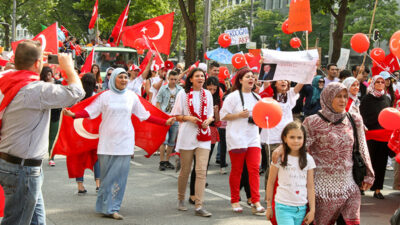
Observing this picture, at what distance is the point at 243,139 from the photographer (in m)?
7.64

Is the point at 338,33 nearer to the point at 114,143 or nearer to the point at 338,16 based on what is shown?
the point at 338,16

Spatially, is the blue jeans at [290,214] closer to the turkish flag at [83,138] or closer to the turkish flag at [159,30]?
the turkish flag at [83,138]

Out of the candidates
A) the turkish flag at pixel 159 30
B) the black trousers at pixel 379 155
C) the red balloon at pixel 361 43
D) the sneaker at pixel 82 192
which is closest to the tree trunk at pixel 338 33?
the turkish flag at pixel 159 30

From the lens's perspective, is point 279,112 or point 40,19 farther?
point 40,19

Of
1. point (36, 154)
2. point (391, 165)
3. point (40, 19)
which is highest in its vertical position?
point (40, 19)

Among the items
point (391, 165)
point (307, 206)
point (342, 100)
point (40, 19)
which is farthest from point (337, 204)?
point (40, 19)

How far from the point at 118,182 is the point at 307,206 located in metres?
2.88

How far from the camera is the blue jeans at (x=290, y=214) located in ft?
16.9

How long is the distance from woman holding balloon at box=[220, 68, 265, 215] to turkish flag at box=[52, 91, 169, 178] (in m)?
1.35

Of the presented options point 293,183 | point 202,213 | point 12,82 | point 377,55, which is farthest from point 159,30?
point 12,82

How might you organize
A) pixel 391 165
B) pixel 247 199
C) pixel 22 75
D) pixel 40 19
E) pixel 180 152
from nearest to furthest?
pixel 22 75
pixel 180 152
pixel 247 199
pixel 391 165
pixel 40 19

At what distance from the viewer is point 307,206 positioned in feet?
17.3

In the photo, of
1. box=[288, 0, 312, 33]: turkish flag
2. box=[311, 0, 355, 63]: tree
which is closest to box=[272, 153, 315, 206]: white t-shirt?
box=[288, 0, 312, 33]: turkish flag

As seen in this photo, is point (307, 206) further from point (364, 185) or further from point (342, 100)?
point (342, 100)
